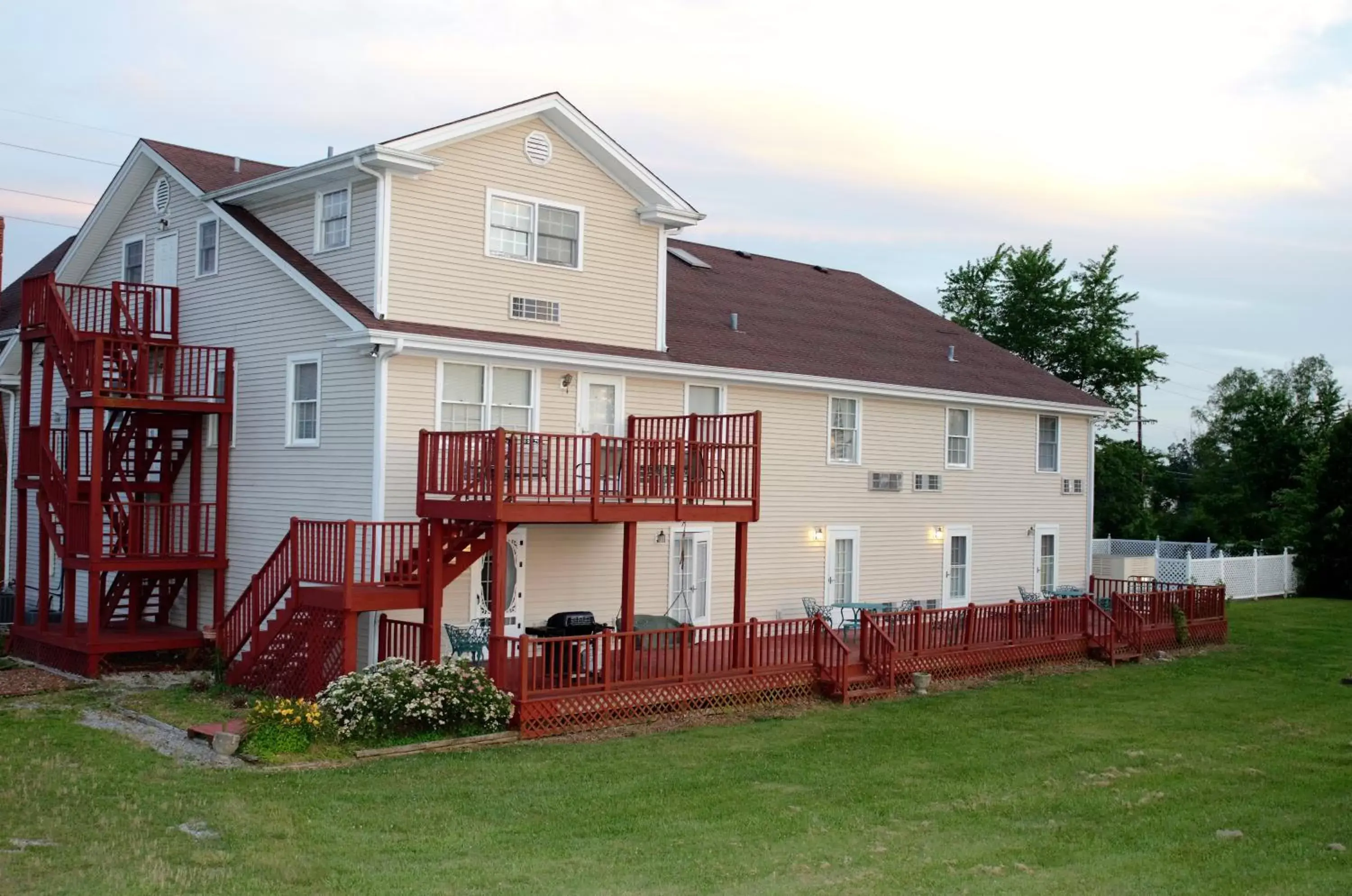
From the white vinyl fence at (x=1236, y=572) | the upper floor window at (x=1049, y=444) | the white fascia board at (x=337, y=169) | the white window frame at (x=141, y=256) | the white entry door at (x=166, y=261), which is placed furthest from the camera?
the white vinyl fence at (x=1236, y=572)

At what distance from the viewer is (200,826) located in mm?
10812

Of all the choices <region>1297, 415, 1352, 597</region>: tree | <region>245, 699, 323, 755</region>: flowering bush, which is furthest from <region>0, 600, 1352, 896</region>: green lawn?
<region>1297, 415, 1352, 597</region>: tree

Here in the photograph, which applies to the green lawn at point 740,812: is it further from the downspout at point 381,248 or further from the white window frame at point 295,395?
the downspout at point 381,248

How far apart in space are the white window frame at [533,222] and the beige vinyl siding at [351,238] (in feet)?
5.71

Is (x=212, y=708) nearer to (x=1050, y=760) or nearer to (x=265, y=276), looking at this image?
(x=265, y=276)

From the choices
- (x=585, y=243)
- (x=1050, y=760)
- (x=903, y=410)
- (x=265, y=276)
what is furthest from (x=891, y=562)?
(x=265, y=276)

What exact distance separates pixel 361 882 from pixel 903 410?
17681 mm

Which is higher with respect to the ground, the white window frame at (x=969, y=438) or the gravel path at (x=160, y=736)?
the white window frame at (x=969, y=438)

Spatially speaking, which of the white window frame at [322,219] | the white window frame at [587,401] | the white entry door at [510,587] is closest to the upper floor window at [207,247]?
the white window frame at [322,219]

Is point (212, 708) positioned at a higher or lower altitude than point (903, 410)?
lower

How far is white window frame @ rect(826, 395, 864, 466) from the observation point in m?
23.8

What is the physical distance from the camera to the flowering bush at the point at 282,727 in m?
13.7

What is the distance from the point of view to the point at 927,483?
2573 centimetres

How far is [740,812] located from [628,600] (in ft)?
18.7
